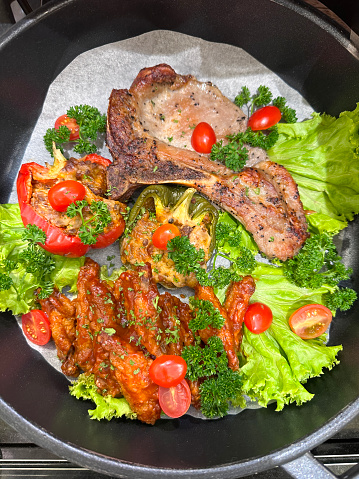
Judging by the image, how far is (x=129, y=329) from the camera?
120 inches

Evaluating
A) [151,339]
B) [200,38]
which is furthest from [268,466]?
[200,38]

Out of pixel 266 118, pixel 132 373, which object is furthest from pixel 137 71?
pixel 132 373

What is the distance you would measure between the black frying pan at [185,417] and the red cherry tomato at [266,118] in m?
0.41

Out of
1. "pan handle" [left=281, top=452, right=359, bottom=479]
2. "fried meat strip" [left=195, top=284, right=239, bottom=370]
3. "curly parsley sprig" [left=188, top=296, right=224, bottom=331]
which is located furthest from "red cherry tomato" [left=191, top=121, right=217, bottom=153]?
"pan handle" [left=281, top=452, right=359, bottom=479]

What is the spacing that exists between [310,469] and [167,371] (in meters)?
1.15

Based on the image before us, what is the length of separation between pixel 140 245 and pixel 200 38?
6.56ft

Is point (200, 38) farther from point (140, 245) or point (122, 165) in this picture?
point (140, 245)

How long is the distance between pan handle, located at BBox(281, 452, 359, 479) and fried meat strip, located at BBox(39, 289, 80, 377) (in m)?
1.76

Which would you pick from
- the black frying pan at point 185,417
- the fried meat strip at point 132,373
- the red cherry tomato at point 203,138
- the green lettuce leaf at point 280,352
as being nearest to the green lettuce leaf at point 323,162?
the black frying pan at point 185,417

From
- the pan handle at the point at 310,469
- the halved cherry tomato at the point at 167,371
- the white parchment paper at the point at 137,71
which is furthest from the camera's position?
the white parchment paper at the point at 137,71

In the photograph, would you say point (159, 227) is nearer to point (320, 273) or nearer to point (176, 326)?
point (176, 326)

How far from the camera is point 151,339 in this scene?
116 inches

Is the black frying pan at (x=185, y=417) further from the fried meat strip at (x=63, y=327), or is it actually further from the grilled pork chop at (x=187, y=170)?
the grilled pork chop at (x=187, y=170)

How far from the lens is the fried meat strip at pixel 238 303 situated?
322cm
